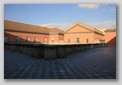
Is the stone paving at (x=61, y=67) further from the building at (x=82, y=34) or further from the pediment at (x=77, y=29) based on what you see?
the pediment at (x=77, y=29)

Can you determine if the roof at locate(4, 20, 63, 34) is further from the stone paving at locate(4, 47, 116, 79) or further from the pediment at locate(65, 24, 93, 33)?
the stone paving at locate(4, 47, 116, 79)

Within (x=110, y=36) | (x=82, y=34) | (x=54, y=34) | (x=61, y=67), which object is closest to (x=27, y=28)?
(x=54, y=34)

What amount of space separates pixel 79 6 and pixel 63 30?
79 centimetres

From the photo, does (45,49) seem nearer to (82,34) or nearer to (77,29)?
(77,29)

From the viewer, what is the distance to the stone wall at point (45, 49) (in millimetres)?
4822

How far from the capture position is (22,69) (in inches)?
178

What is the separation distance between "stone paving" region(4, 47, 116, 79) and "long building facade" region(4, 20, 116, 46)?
0.39 meters

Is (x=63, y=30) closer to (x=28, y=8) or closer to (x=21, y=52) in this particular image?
(x=28, y=8)

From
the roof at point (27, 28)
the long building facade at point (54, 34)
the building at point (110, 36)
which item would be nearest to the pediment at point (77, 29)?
the long building facade at point (54, 34)

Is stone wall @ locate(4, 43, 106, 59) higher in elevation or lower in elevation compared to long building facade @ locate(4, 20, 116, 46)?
lower

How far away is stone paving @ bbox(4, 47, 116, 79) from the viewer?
442 cm

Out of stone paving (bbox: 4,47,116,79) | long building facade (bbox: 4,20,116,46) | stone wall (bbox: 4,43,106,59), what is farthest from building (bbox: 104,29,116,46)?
stone wall (bbox: 4,43,106,59)

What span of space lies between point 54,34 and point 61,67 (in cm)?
93

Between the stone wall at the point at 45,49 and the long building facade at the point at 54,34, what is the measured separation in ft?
0.47
